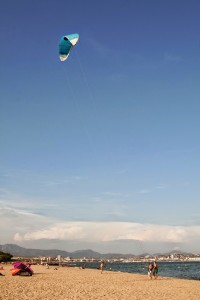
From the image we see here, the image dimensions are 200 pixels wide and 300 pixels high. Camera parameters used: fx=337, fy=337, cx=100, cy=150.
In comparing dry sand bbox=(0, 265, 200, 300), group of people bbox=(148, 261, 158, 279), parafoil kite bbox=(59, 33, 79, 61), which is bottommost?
dry sand bbox=(0, 265, 200, 300)

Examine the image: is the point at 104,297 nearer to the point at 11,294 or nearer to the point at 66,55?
the point at 11,294

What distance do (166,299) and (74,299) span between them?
Result: 16.6 feet

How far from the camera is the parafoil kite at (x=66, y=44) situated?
21.8m

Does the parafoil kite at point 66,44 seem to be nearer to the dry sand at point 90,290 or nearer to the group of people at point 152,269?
the dry sand at point 90,290

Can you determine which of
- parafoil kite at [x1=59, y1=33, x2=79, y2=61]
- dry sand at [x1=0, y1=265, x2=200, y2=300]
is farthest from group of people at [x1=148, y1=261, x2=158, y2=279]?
parafoil kite at [x1=59, y1=33, x2=79, y2=61]

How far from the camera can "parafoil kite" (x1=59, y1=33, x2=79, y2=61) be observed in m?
21.8

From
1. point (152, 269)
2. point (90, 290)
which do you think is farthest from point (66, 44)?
point (152, 269)

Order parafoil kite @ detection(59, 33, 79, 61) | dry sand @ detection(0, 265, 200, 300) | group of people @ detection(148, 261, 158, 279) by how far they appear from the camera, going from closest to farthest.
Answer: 1. dry sand @ detection(0, 265, 200, 300)
2. parafoil kite @ detection(59, 33, 79, 61)
3. group of people @ detection(148, 261, 158, 279)

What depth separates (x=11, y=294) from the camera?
17016 mm

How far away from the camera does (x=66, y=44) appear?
72.8 feet

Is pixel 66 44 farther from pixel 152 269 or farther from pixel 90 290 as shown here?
pixel 152 269

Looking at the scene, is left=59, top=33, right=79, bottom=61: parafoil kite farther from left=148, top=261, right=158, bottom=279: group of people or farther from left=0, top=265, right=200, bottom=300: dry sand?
left=148, top=261, right=158, bottom=279: group of people

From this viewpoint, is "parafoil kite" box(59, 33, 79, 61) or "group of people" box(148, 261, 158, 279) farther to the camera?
"group of people" box(148, 261, 158, 279)

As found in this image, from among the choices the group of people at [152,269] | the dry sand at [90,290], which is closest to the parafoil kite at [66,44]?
the dry sand at [90,290]
